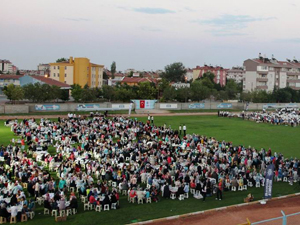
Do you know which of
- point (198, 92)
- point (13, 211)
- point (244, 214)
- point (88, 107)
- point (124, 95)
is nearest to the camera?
point (13, 211)

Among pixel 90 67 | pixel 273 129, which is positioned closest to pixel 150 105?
pixel 273 129

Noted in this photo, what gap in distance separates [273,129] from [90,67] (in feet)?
196

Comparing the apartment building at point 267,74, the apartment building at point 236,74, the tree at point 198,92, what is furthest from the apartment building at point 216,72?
the tree at point 198,92

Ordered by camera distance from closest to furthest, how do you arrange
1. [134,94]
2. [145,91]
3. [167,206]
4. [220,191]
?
1. [167,206]
2. [220,191]
3. [134,94]
4. [145,91]

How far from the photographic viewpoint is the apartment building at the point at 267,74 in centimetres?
9038

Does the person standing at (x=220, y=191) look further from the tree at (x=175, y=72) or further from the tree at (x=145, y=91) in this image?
the tree at (x=175, y=72)

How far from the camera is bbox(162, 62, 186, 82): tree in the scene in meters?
126

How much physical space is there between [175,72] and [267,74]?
41.0 meters

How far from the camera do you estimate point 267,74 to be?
90.7 meters

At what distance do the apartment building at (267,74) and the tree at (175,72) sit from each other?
119ft

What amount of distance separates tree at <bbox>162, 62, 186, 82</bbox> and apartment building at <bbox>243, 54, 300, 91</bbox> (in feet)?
119

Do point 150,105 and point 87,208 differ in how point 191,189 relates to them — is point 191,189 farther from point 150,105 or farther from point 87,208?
point 150,105

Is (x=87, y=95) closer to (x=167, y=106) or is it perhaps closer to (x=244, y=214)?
(x=167, y=106)

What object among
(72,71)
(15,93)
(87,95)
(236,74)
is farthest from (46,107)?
(236,74)
